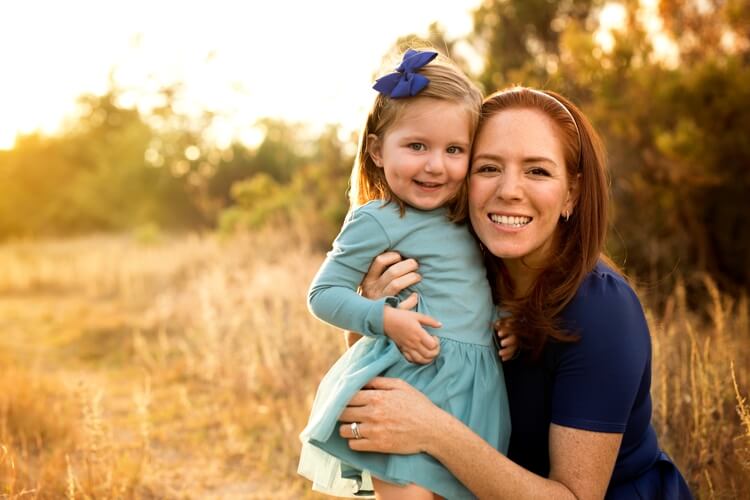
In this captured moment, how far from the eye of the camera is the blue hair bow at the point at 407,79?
7.94 ft

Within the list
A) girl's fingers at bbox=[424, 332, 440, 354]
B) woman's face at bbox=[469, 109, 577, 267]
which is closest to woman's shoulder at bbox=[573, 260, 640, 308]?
woman's face at bbox=[469, 109, 577, 267]

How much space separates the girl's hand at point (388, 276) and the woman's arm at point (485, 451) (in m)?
0.38

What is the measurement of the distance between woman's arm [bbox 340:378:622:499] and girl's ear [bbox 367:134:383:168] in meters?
0.96

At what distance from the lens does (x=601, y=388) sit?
2.03 metres

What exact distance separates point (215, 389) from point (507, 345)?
12.6 feet

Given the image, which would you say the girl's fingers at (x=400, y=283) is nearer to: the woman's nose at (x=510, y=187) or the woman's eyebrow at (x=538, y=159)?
the woman's nose at (x=510, y=187)

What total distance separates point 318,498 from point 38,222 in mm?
29213

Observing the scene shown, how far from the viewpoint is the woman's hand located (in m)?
2.07

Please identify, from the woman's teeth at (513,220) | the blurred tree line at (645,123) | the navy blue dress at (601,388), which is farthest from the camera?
the blurred tree line at (645,123)

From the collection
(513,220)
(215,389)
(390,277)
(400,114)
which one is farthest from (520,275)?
(215,389)

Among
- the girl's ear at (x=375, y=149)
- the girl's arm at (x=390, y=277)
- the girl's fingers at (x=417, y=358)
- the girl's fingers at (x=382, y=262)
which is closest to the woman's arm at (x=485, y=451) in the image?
the girl's fingers at (x=417, y=358)

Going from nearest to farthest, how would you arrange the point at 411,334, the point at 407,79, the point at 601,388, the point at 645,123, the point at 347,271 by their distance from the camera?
the point at 601,388
the point at 411,334
the point at 347,271
the point at 407,79
the point at 645,123

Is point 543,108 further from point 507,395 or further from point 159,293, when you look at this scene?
point 159,293

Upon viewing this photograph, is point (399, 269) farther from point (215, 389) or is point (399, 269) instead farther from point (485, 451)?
point (215, 389)
